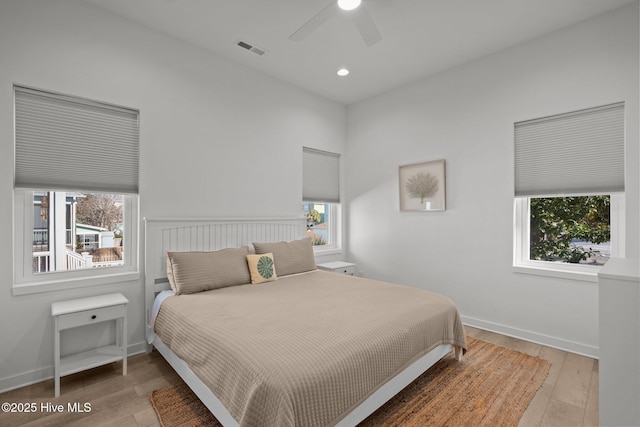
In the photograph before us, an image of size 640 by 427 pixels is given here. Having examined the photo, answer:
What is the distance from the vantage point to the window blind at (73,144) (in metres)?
2.32

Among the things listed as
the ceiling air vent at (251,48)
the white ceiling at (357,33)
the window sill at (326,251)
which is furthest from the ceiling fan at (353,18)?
the window sill at (326,251)

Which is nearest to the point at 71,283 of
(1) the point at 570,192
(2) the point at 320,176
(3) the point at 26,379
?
(3) the point at 26,379

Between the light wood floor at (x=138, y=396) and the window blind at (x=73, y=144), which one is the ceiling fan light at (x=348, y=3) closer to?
the window blind at (x=73, y=144)

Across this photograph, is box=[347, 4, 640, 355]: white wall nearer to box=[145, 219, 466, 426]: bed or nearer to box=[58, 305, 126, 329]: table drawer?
box=[145, 219, 466, 426]: bed

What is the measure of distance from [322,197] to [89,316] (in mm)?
2986

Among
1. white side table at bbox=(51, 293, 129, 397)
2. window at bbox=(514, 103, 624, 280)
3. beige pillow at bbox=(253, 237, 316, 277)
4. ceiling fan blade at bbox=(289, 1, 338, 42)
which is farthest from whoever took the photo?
beige pillow at bbox=(253, 237, 316, 277)

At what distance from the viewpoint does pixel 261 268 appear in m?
3.05

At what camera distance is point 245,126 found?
11.7ft

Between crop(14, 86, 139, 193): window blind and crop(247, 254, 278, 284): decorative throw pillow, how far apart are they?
1.25 m

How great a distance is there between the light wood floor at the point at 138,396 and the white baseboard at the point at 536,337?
81 millimetres

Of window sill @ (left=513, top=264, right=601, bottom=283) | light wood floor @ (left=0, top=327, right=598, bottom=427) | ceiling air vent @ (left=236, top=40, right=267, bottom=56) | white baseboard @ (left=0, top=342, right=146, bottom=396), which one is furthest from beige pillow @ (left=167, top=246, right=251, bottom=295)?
window sill @ (left=513, top=264, right=601, bottom=283)

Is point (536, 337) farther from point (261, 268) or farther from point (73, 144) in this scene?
point (73, 144)

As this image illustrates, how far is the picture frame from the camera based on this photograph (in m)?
3.68

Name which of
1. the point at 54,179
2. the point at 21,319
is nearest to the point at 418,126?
the point at 54,179
